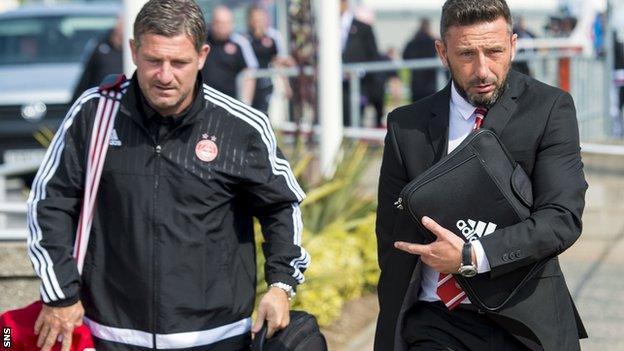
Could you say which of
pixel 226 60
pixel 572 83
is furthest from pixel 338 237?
pixel 572 83

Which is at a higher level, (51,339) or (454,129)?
(454,129)

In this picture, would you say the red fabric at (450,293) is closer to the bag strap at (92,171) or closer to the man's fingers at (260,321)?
the man's fingers at (260,321)

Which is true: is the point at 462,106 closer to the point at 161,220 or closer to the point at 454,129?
the point at 454,129

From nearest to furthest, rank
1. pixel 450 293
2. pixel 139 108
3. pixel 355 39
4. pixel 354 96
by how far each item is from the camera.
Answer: pixel 450 293 < pixel 139 108 < pixel 354 96 < pixel 355 39

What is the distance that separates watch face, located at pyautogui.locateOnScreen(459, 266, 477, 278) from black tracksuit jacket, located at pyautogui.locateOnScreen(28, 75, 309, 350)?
0.84 meters

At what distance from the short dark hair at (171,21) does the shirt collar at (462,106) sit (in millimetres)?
888

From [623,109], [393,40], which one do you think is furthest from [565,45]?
[393,40]

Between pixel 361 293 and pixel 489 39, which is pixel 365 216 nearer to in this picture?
pixel 361 293

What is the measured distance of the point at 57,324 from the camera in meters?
3.96

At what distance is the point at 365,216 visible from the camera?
8008mm

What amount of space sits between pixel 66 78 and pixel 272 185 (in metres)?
8.95

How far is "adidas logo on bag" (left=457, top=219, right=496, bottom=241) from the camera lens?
3516 mm

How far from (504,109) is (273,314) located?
3.31 ft

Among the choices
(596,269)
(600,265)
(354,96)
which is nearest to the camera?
(596,269)
